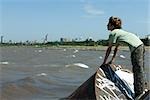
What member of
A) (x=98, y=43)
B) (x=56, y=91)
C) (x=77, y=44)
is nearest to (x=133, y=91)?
(x=56, y=91)

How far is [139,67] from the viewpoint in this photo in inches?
363

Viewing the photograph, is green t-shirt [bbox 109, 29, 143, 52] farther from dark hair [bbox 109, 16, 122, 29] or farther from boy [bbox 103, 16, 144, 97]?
dark hair [bbox 109, 16, 122, 29]

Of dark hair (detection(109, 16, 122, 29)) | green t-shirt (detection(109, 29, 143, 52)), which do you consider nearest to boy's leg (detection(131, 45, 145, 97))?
green t-shirt (detection(109, 29, 143, 52))

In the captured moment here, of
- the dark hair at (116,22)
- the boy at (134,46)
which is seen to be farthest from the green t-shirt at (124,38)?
the dark hair at (116,22)

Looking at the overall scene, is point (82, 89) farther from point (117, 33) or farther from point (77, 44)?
point (77, 44)

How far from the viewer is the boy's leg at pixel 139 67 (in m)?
9.20

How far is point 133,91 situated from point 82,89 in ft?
3.86

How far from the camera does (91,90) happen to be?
9344 millimetres

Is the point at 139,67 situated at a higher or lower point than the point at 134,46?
lower

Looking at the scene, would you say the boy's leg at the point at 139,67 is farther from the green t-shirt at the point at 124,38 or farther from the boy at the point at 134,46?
the green t-shirt at the point at 124,38

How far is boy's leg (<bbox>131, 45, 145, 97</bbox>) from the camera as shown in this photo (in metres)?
9.20

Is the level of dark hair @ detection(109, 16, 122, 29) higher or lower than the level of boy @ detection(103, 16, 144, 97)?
higher

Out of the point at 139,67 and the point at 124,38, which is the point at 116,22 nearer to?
the point at 124,38

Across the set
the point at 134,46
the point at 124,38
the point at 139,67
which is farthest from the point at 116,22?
the point at 139,67
